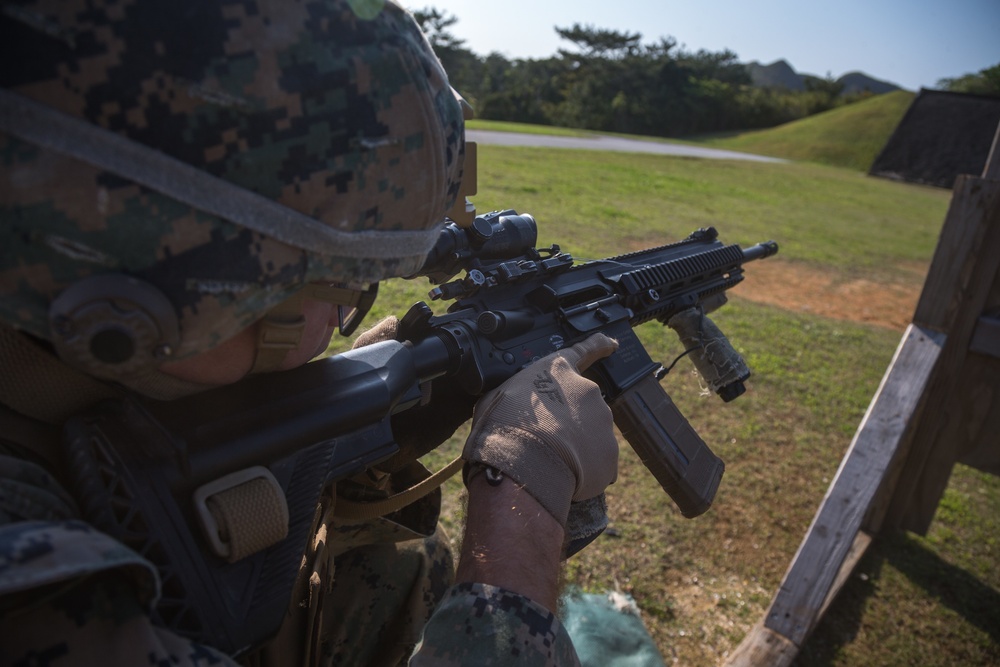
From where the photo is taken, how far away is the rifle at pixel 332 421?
1.18 meters

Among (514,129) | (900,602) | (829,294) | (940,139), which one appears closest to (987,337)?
(900,602)

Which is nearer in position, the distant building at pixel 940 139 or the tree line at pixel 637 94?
the distant building at pixel 940 139

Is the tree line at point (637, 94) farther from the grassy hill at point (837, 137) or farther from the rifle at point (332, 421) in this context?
the rifle at point (332, 421)

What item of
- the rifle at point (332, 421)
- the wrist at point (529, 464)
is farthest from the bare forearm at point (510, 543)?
the rifle at point (332, 421)

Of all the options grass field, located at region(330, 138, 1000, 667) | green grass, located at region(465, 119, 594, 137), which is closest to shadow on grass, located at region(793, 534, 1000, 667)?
grass field, located at region(330, 138, 1000, 667)

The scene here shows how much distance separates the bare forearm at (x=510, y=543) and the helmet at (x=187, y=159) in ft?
2.27

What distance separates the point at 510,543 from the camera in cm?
157

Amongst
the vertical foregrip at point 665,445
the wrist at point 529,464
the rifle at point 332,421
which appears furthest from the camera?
the vertical foregrip at point 665,445

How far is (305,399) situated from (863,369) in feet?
22.5

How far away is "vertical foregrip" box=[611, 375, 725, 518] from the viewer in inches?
100.0

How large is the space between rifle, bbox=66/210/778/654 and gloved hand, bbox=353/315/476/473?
6 centimetres

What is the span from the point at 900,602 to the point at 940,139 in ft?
112

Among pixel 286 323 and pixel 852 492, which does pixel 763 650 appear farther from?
pixel 286 323

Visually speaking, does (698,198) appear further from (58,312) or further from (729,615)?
(58,312)
